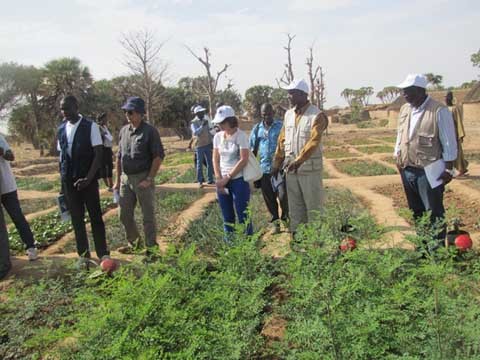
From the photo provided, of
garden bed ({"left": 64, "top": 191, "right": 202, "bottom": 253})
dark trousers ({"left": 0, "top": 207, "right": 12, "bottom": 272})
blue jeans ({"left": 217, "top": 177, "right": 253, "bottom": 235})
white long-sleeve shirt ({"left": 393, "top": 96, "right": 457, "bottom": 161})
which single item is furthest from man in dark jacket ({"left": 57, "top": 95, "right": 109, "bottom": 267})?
white long-sleeve shirt ({"left": 393, "top": 96, "right": 457, "bottom": 161})

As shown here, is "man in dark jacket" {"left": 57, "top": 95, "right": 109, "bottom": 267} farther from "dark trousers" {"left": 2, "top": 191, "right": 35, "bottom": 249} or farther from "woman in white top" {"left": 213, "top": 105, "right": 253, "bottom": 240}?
"woman in white top" {"left": 213, "top": 105, "right": 253, "bottom": 240}

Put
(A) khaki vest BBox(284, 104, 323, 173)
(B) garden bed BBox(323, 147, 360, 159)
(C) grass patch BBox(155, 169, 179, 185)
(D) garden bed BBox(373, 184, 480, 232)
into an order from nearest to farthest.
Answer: (A) khaki vest BBox(284, 104, 323, 173)
(D) garden bed BBox(373, 184, 480, 232)
(C) grass patch BBox(155, 169, 179, 185)
(B) garden bed BBox(323, 147, 360, 159)

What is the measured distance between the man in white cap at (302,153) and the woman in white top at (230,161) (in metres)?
0.46

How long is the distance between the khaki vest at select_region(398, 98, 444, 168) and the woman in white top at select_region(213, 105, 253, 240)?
5.16ft

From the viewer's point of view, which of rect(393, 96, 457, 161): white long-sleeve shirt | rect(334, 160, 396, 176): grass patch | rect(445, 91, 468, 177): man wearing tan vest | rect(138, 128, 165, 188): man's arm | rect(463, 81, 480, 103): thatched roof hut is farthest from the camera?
rect(463, 81, 480, 103): thatched roof hut

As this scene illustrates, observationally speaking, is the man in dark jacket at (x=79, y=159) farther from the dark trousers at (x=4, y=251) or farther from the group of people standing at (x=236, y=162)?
the dark trousers at (x=4, y=251)

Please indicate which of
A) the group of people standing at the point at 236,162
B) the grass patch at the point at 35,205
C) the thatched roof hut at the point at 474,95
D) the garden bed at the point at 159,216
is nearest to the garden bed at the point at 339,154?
the garden bed at the point at 159,216

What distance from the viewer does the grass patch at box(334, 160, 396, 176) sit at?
37.8 ft

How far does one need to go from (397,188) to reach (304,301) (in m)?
7.32

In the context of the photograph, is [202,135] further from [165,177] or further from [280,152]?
[280,152]

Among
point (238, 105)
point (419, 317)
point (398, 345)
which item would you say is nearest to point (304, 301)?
point (398, 345)

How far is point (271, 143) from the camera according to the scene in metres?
5.59

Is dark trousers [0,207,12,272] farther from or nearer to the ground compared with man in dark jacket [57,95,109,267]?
nearer to the ground

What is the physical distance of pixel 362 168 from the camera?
40.4ft
